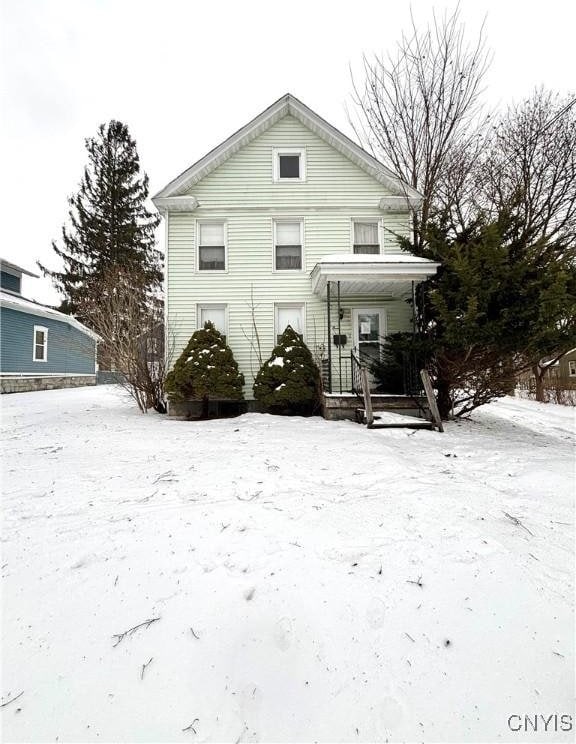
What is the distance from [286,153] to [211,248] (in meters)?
3.65

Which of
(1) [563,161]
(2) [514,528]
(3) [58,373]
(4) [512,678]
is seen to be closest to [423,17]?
(1) [563,161]

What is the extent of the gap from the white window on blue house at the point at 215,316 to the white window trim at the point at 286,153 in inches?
162

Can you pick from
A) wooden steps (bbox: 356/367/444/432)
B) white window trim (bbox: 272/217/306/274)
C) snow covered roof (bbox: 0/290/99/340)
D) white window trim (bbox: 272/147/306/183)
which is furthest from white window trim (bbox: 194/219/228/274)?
snow covered roof (bbox: 0/290/99/340)

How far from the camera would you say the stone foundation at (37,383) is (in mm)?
14573

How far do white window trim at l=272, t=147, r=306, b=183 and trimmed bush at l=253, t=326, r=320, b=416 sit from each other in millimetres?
4850

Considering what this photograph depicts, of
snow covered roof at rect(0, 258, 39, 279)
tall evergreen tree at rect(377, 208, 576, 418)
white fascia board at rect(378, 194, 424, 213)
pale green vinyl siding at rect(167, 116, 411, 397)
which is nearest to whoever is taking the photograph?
tall evergreen tree at rect(377, 208, 576, 418)

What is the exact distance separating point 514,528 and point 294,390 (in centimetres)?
584

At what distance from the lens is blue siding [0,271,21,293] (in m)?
18.0

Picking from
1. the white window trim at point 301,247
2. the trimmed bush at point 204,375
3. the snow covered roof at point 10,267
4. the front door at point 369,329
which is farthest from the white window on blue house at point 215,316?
the snow covered roof at point 10,267

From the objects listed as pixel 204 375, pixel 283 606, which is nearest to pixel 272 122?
pixel 204 375

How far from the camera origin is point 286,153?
34.8 ft

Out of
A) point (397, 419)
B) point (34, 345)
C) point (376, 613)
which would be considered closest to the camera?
point (376, 613)

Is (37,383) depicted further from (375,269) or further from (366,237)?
(375,269)

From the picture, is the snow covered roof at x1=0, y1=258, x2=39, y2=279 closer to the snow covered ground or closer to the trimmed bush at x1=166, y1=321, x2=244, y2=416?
the trimmed bush at x1=166, y1=321, x2=244, y2=416
